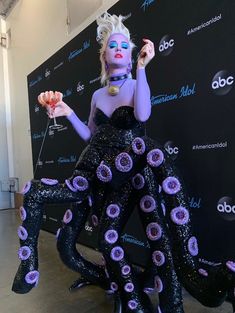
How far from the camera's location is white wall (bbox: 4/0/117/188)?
3369 mm

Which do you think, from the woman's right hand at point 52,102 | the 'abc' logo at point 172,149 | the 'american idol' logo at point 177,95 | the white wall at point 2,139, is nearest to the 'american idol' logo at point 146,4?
the 'american idol' logo at point 177,95

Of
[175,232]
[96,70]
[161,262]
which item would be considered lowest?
[161,262]

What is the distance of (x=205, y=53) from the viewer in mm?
1582

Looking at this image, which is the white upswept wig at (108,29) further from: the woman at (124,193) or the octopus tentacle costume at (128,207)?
the octopus tentacle costume at (128,207)

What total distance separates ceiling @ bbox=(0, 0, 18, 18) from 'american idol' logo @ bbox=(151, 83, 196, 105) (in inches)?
139

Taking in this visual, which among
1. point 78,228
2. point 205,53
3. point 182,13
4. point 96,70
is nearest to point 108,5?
point 96,70

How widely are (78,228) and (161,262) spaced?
429 millimetres

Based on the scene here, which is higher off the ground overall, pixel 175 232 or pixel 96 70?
pixel 96 70

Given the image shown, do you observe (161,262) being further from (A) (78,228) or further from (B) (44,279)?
(B) (44,279)

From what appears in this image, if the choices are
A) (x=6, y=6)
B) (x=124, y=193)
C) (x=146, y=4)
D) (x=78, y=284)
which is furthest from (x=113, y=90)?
(x=6, y=6)

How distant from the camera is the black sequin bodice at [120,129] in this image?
1.26 m

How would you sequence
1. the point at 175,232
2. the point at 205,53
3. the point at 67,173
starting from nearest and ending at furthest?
the point at 175,232 → the point at 205,53 → the point at 67,173

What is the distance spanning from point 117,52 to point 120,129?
32 cm

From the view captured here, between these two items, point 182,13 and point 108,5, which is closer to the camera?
point 182,13
